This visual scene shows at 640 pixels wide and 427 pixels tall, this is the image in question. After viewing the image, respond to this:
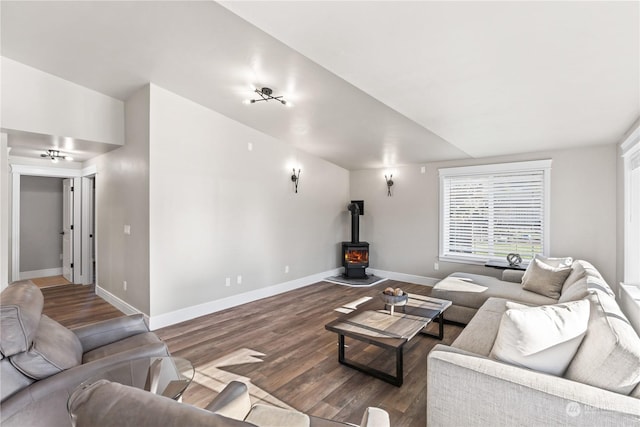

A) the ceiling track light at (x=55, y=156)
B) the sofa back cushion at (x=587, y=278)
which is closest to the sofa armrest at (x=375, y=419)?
the sofa back cushion at (x=587, y=278)

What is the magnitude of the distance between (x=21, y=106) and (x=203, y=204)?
228 cm

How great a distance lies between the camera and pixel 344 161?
20.5 ft

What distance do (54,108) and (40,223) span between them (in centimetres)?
407

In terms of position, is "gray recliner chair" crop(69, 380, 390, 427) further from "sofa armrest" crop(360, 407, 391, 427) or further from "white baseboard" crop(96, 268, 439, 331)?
"white baseboard" crop(96, 268, 439, 331)

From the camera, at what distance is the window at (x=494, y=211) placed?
4695 mm

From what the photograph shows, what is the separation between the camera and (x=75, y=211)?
5672mm

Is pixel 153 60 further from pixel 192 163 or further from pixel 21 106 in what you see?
pixel 21 106

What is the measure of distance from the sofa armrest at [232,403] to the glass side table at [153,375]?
0.31m

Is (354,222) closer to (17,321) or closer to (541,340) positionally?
(541,340)

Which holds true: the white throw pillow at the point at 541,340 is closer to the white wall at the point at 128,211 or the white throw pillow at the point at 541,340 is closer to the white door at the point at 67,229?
the white wall at the point at 128,211

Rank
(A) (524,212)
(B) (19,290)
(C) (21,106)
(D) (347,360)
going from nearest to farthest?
(B) (19,290) < (D) (347,360) < (C) (21,106) < (A) (524,212)

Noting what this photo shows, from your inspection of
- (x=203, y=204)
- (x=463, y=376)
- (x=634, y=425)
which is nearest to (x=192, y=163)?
(x=203, y=204)

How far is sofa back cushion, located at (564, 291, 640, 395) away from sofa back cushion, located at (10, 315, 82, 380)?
2694 mm

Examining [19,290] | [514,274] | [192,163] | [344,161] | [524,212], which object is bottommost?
[514,274]
